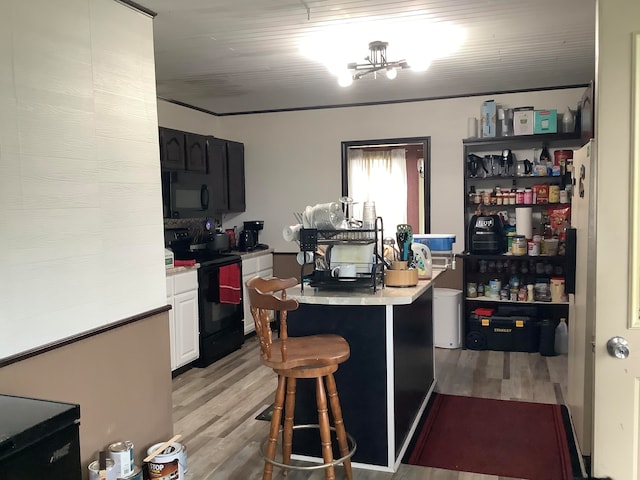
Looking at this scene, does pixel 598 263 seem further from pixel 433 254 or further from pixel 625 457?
pixel 433 254

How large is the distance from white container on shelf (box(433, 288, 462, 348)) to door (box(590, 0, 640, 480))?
350cm

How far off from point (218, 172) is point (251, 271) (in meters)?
1.08

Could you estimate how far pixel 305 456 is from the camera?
10.1 feet

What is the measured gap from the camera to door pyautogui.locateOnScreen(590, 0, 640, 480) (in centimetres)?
172

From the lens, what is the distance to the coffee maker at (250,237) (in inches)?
236

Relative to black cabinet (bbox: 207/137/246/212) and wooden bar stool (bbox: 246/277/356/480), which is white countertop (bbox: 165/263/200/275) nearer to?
black cabinet (bbox: 207/137/246/212)

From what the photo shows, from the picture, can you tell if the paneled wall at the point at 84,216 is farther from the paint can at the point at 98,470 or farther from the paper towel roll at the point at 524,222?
the paper towel roll at the point at 524,222

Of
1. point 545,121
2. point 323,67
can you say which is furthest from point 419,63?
point 545,121

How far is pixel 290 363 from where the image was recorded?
2.52 meters

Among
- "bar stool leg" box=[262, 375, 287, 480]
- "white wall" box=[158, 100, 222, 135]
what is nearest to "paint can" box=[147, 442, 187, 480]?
"bar stool leg" box=[262, 375, 287, 480]

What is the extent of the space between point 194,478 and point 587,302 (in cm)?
218

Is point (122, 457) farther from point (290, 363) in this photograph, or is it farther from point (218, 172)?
point (218, 172)

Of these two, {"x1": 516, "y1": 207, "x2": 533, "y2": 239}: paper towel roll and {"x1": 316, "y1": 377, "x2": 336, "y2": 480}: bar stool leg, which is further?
{"x1": 516, "y1": 207, "x2": 533, "y2": 239}: paper towel roll

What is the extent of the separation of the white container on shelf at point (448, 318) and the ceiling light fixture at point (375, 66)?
2.38 m
